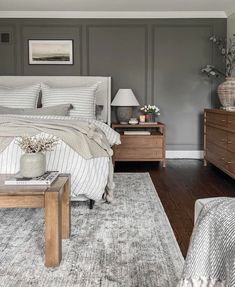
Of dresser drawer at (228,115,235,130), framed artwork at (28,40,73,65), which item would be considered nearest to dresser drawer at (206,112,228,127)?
dresser drawer at (228,115,235,130)

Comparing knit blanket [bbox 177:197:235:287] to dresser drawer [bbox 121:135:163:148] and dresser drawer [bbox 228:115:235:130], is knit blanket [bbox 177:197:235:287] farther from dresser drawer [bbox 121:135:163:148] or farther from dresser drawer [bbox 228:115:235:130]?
dresser drawer [bbox 121:135:163:148]

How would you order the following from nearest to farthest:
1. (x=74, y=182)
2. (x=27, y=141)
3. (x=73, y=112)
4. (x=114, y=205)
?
(x=27, y=141)
(x=74, y=182)
(x=114, y=205)
(x=73, y=112)

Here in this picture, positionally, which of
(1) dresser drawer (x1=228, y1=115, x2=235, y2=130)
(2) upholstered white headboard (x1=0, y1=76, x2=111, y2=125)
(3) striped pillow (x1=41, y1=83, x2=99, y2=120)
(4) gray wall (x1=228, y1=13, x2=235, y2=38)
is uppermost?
(4) gray wall (x1=228, y1=13, x2=235, y2=38)

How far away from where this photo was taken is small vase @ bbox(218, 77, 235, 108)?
14.8ft

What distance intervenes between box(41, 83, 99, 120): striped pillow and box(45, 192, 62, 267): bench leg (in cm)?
264

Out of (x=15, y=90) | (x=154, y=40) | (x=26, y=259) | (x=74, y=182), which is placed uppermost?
(x=154, y=40)

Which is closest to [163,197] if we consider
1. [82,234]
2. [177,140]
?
[82,234]

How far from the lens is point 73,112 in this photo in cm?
438

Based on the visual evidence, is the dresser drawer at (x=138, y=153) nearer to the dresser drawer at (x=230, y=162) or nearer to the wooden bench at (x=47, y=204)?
the dresser drawer at (x=230, y=162)

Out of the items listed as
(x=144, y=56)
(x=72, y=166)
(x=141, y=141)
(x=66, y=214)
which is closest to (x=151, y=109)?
(x=141, y=141)

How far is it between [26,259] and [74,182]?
897 millimetres

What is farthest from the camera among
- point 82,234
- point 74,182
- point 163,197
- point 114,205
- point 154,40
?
point 154,40

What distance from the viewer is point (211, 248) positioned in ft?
3.32

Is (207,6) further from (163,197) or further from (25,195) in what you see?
(25,195)
